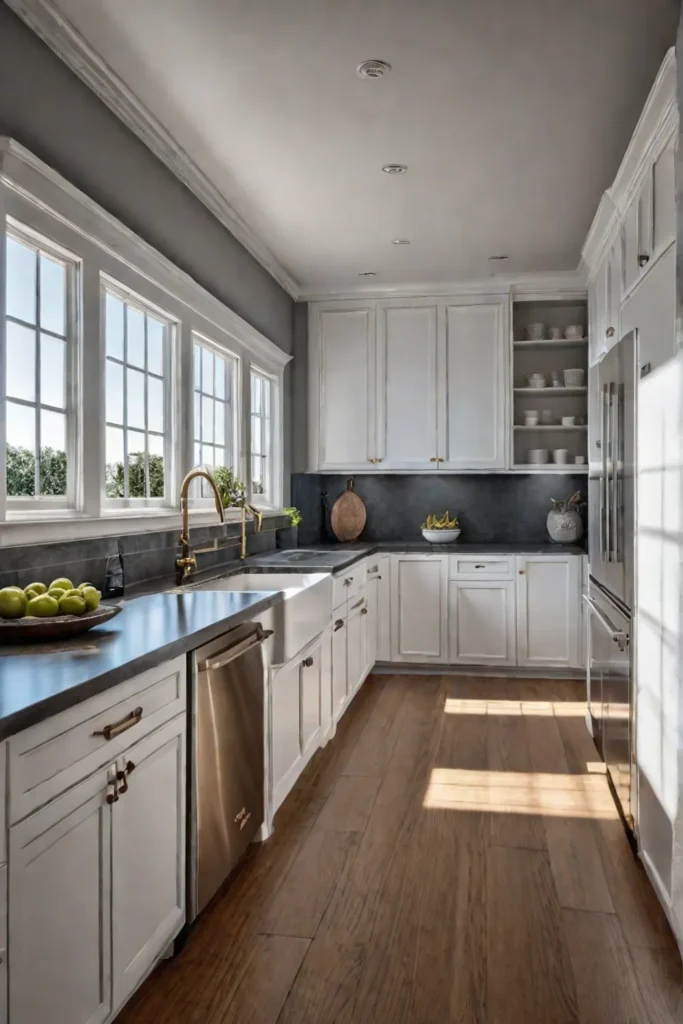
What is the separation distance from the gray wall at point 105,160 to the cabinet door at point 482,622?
7.69ft

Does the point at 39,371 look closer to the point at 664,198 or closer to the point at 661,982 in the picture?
the point at 664,198

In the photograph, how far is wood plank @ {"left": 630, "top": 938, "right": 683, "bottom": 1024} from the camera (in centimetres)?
188

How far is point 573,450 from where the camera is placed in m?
5.75

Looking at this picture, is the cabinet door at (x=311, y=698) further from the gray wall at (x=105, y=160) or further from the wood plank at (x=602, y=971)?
the gray wall at (x=105, y=160)

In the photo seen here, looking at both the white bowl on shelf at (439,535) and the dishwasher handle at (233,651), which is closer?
the dishwasher handle at (233,651)

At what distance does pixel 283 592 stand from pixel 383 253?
110 inches

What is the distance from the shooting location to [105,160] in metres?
2.89

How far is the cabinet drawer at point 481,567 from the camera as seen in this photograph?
17.4ft

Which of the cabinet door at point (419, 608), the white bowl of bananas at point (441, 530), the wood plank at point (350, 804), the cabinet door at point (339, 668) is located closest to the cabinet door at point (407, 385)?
the white bowl of bananas at point (441, 530)

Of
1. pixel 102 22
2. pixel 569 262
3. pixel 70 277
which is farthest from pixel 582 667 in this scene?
pixel 102 22

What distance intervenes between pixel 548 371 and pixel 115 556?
3.89m

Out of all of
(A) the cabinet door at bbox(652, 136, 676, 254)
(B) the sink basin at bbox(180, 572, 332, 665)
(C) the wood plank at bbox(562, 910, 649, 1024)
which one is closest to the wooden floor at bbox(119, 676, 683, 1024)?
(C) the wood plank at bbox(562, 910, 649, 1024)

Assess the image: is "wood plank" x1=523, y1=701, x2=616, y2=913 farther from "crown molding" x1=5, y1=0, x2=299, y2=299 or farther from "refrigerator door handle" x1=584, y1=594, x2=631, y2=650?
"crown molding" x1=5, y1=0, x2=299, y2=299

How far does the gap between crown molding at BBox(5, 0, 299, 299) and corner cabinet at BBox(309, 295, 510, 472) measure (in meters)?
1.47
